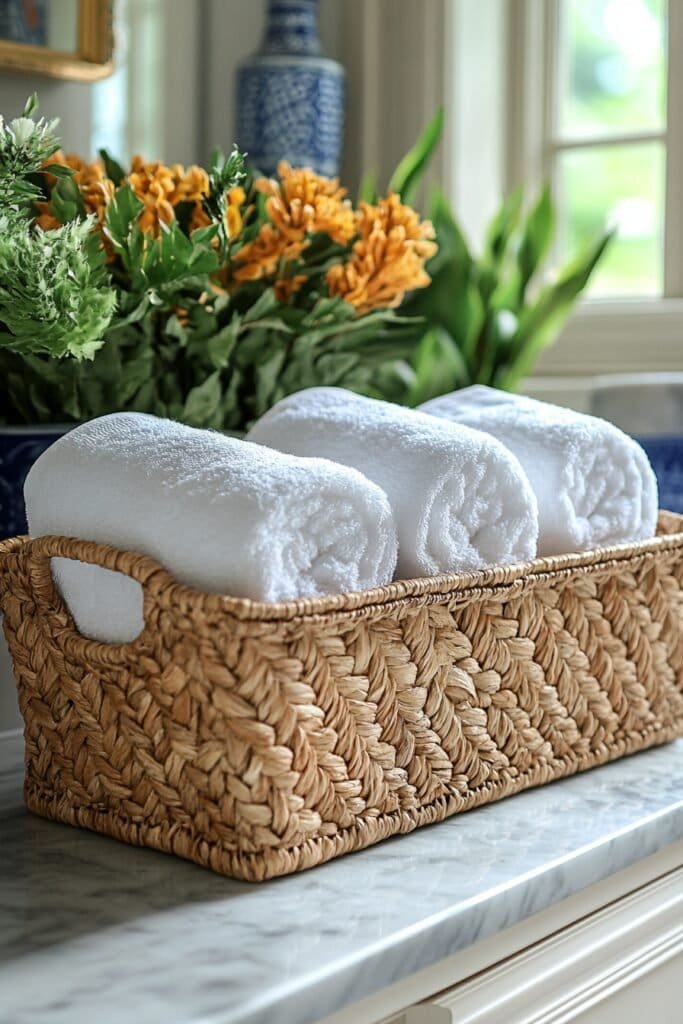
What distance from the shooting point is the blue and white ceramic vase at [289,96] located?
1484mm

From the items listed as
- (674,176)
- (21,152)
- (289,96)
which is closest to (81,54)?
(289,96)

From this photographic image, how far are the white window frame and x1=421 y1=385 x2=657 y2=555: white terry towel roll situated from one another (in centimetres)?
82

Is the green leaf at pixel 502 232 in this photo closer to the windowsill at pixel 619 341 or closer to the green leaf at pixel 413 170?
the green leaf at pixel 413 170

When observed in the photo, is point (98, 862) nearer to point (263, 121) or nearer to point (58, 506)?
point (58, 506)

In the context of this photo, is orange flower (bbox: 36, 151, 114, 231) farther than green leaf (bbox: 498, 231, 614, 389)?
No

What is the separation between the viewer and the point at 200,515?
53 cm

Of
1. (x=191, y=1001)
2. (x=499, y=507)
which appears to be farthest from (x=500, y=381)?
(x=191, y=1001)

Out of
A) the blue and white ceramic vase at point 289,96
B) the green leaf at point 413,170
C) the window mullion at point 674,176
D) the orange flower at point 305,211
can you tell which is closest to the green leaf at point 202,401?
the orange flower at point 305,211

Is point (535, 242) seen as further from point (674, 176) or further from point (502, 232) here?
point (674, 176)

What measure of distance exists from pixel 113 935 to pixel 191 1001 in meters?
0.07

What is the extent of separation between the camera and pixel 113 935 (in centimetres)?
48

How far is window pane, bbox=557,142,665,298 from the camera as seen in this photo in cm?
168

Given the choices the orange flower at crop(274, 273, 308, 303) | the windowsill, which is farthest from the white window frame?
the orange flower at crop(274, 273, 308, 303)

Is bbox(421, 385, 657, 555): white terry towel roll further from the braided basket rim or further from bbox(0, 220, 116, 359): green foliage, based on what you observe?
bbox(0, 220, 116, 359): green foliage
